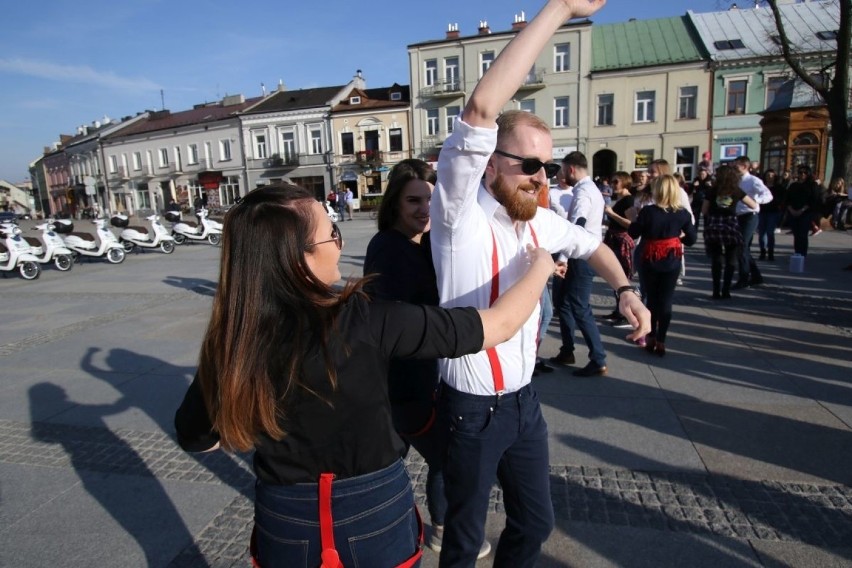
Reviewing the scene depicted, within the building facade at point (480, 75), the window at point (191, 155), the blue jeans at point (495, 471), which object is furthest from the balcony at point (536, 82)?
the blue jeans at point (495, 471)

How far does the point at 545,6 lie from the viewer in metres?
1.39

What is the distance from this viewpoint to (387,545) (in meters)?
1.36

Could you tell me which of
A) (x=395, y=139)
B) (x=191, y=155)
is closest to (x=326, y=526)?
(x=395, y=139)

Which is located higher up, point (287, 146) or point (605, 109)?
point (605, 109)

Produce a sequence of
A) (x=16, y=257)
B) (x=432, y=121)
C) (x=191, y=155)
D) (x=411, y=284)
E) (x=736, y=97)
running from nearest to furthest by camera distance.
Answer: (x=411, y=284)
(x=16, y=257)
(x=736, y=97)
(x=432, y=121)
(x=191, y=155)

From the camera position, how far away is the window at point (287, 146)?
40572 mm

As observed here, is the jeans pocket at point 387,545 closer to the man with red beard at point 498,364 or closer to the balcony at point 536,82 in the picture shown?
the man with red beard at point 498,364

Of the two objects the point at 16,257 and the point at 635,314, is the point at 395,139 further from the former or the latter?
the point at 635,314

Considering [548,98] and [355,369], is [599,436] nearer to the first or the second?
[355,369]

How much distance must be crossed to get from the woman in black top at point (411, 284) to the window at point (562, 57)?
3462 cm

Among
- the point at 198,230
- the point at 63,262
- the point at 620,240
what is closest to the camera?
the point at 620,240

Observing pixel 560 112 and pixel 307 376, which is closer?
pixel 307 376

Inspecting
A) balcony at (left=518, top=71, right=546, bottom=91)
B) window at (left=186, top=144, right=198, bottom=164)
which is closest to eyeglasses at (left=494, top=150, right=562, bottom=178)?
balcony at (left=518, top=71, right=546, bottom=91)

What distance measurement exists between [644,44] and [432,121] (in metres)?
14.4
